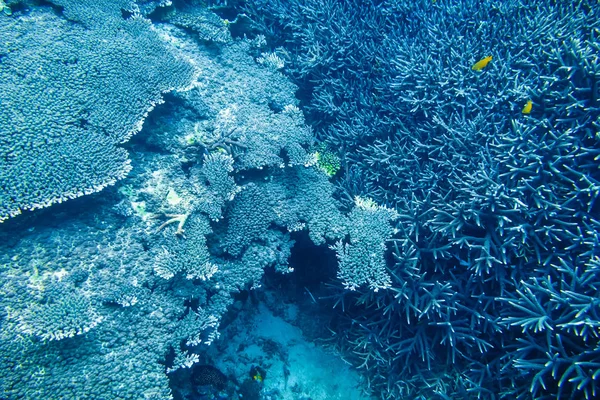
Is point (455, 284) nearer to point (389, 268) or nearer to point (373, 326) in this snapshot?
point (389, 268)

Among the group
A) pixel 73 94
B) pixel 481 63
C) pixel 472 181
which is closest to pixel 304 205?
pixel 472 181

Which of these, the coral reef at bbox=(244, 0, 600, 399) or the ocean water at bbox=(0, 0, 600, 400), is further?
the coral reef at bbox=(244, 0, 600, 399)

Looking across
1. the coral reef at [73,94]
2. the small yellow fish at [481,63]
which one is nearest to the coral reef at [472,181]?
the small yellow fish at [481,63]

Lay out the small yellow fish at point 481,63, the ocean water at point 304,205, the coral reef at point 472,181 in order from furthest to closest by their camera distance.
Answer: the small yellow fish at point 481,63 < the coral reef at point 472,181 < the ocean water at point 304,205

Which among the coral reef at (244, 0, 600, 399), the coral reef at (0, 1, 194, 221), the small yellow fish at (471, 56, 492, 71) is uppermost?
the small yellow fish at (471, 56, 492, 71)

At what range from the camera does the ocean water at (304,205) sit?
3.03 meters

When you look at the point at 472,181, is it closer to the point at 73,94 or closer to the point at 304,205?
the point at 304,205

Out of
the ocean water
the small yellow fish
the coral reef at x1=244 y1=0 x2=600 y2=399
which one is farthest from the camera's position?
the small yellow fish

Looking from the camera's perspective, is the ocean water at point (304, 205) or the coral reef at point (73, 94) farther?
the coral reef at point (73, 94)

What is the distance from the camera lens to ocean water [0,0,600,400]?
3.03 m

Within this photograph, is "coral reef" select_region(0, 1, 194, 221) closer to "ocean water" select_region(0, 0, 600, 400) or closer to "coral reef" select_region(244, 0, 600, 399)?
"ocean water" select_region(0, 0, 600, 400)

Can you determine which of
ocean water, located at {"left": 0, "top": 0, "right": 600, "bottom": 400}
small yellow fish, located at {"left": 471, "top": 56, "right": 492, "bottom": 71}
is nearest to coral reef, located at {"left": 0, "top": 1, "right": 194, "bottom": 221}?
ocean water, located at {"left": 0, "top": 0, "right": 600, "bottom": 400}

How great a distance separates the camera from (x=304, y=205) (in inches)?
157

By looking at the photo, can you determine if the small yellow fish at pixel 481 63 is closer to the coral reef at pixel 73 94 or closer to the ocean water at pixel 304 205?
the ocean water at pixel 304 205
